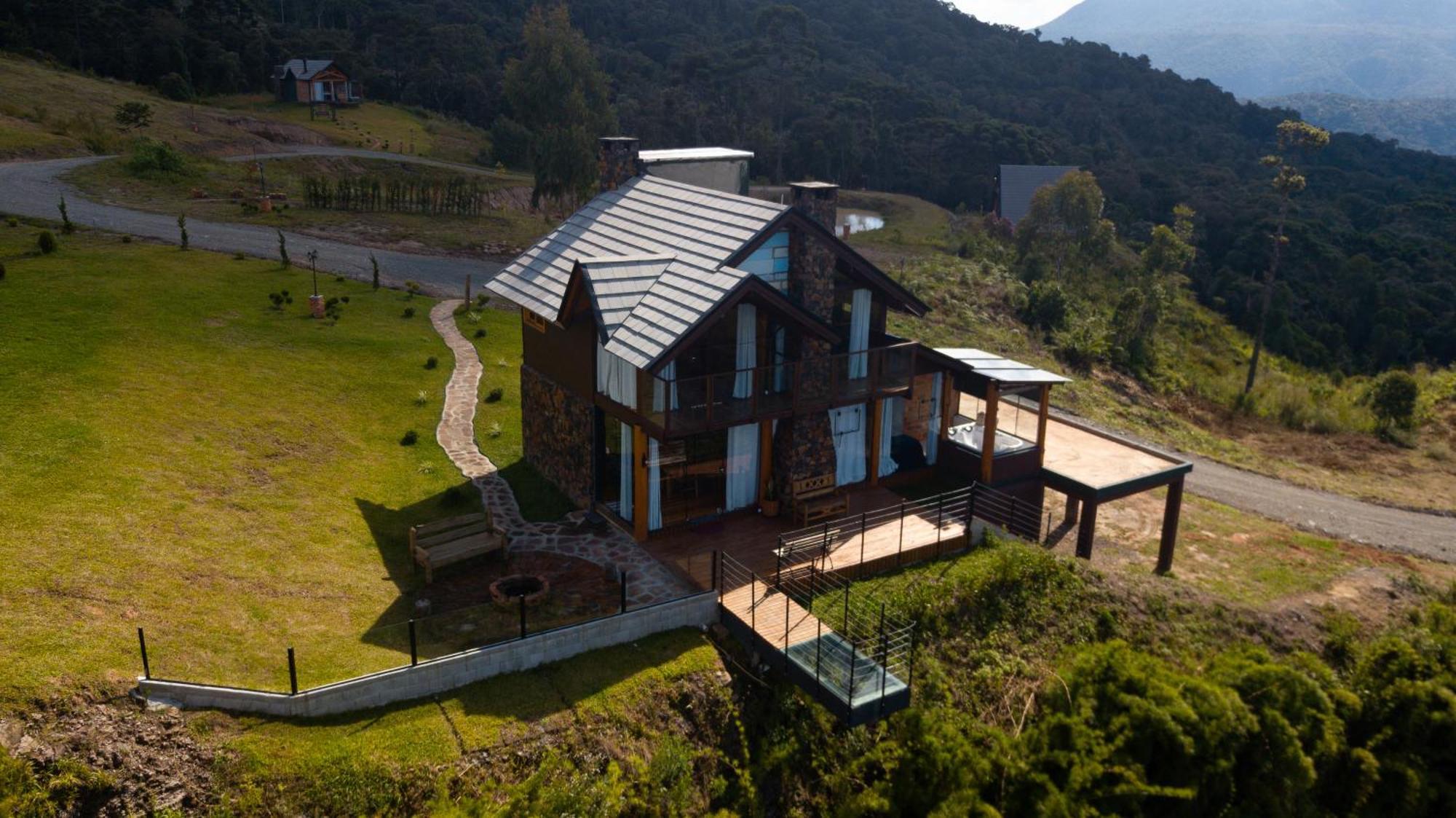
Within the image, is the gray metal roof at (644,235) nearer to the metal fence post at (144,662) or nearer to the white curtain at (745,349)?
the white curtain at (745,349)

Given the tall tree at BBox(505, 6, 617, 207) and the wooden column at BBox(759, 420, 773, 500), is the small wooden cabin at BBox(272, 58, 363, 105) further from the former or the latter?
the wooden column at BBox(759, 420, 773, 500)

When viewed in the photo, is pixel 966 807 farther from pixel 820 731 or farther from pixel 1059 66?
pixel 1059 66

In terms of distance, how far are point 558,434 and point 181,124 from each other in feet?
188

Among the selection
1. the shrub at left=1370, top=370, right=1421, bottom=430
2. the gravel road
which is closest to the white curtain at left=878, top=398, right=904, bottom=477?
the gravel road

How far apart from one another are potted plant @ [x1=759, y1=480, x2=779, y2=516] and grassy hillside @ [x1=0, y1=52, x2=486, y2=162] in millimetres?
50517

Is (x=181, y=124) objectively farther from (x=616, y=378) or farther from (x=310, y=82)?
(x=616, y=378)

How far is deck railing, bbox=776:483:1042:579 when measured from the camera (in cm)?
2047

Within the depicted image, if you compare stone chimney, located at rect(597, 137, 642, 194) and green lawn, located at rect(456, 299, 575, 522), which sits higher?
stone chimney, located at rect(597, 137, 642, 194)

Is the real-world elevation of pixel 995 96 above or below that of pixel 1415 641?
above

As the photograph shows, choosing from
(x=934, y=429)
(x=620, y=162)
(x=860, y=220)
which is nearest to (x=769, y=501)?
(x=934, y=429)

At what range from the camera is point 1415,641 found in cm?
2016

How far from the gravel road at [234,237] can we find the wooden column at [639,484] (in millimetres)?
22617

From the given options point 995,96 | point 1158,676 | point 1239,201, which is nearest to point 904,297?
point 1158,676

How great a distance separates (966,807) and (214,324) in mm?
27179
